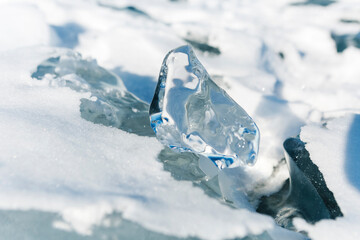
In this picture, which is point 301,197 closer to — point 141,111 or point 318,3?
point 141,111

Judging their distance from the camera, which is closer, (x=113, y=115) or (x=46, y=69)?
(x=113, y=115)

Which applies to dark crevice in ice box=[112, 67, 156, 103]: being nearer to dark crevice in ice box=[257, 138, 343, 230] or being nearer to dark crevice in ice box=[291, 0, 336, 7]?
dark crevice in ice box=[257, 138, 343, 230]

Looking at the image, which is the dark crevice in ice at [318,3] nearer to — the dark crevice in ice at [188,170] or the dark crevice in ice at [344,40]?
the dark crevice in ice at [344,40]

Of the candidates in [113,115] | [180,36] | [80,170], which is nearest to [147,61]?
[180,36]

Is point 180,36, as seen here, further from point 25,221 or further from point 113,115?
point 25,221

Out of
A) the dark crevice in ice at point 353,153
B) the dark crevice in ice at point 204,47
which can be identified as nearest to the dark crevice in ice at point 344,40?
the dark crevice in ice at point 204,47

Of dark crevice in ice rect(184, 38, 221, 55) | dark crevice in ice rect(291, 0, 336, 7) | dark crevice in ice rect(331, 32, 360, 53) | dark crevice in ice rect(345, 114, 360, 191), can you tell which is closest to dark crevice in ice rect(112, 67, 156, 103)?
dark crevice in ice rect(184, 38, 221, 55)
